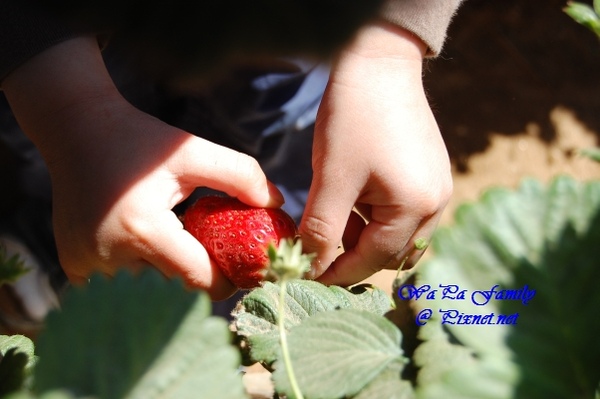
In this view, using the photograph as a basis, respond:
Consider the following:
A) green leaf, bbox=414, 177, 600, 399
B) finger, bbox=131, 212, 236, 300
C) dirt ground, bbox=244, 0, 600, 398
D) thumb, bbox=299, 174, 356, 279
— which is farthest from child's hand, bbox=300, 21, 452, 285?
dirt ground, bbox=244, 0, 600, 398

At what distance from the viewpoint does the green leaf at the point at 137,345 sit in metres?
0.23

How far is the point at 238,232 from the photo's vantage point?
62cm

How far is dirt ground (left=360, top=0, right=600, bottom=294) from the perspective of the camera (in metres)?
1.94

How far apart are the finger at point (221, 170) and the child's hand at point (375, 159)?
7 cm

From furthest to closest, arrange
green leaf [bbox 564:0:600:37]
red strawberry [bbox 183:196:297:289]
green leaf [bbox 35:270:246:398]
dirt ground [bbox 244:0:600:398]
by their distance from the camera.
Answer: dirt ground [bbox 244:0:600:398] < red strawberry [bbox 183:196:297:289] < green leaf [bbox 564:0:600:37] < green leaf [bbox 35:270:246:398]

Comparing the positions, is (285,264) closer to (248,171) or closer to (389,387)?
(389,387)

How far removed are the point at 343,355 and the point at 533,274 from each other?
11cm

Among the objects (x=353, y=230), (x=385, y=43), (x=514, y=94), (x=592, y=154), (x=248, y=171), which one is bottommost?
(x=514, y=94)

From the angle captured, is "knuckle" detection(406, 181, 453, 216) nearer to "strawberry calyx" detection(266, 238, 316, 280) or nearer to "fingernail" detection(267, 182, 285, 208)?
"fingernail" detection(267, 182, 285, 208)

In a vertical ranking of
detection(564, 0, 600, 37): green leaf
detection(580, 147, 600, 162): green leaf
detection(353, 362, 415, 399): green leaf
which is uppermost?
detection(564, 0, 600, 37): green leaf

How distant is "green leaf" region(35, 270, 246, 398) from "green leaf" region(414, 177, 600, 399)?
0.35 ft

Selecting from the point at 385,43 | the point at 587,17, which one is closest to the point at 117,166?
the point at 385,43

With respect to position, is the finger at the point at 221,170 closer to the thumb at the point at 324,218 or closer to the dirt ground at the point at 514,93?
the thumb at the point at 324,218

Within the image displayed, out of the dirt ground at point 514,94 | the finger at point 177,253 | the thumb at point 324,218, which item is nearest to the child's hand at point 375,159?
the thumb at point 324,218
